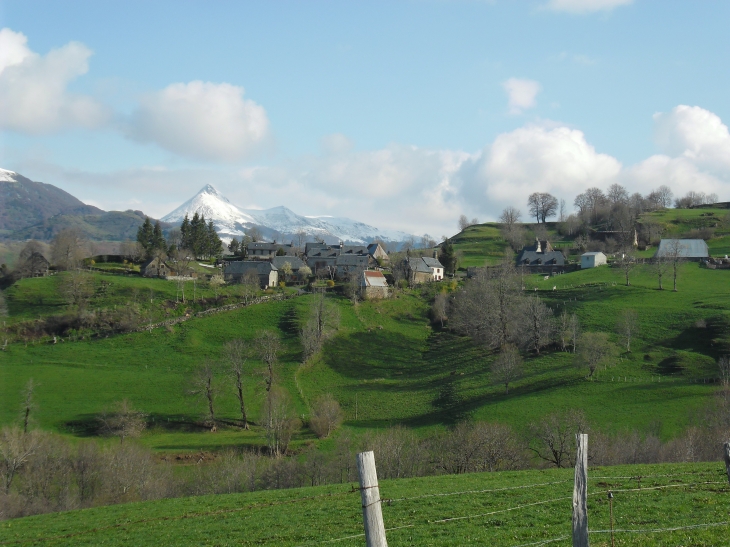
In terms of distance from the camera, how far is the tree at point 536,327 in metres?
81.2

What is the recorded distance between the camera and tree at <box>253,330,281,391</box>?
74600 mm

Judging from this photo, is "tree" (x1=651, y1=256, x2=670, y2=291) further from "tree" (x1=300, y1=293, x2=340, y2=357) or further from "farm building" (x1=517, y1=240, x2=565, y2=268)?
"tree" (x1=300, y1=293, x2=340, y2=357)

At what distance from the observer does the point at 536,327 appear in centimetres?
8131

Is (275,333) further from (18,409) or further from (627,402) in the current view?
(627,402)

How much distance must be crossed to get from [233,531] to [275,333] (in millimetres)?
68764

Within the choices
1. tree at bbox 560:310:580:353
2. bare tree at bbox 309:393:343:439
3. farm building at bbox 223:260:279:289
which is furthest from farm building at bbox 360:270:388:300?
bare tree at bbox 309:393:343:439

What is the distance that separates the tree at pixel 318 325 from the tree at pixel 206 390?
17409 mm

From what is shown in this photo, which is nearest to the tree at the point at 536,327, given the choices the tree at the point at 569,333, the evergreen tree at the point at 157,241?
the tree at the point at 569,333

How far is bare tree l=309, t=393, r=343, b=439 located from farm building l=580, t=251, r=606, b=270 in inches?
3780

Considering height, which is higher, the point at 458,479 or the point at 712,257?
the point at 712,257

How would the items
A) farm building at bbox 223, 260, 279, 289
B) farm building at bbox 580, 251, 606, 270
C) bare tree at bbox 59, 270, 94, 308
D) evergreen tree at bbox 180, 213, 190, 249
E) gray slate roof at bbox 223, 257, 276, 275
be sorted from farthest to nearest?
evergreen tree at bbox 180, 213, 190, 249 → farm building at bbox 580, 251, 606, 270 → gray slate roof at bbox 223, 257, 276, 275 → farm building at bbox 223, 260, 279, 289 → bare tree at bbox 59, 270, 94, 308

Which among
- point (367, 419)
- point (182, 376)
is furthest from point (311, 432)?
point (182, 376)

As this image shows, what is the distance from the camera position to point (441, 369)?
8119 centimetres

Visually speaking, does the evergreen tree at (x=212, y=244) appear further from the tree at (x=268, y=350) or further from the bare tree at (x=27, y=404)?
the bare tree at (x=27, y=404)
